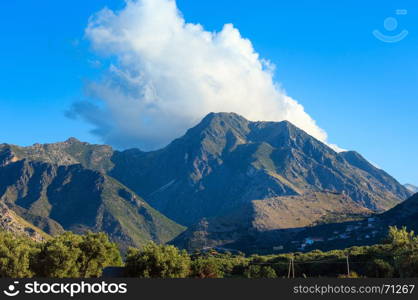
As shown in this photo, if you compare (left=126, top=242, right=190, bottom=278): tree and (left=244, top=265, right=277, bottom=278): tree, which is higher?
(left=126, top=242, right=190, bottom=278): tree

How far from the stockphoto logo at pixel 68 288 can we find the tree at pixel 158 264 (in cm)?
5490

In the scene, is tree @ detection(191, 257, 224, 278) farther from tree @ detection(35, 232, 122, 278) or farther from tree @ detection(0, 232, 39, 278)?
tree @ detection(0, 232, 39, 278)

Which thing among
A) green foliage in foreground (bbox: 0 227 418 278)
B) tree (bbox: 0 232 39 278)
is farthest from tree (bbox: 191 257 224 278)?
tree (bbox: 0 232 39 278)

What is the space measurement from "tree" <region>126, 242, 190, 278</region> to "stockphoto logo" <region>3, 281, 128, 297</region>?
54899 mm

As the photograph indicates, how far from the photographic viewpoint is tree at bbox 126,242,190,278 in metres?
94.5

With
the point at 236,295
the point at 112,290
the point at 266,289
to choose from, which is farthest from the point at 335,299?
the point at 112,290

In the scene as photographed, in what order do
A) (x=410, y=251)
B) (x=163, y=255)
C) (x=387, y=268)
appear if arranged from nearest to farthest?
(x=410, y=251) → (x=163, y=255) → (x=387, y=268)

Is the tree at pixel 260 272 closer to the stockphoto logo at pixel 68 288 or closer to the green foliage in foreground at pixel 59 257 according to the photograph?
the green foliage in foreground at pixel 59 257

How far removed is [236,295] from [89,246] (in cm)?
7174

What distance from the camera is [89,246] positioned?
342ft

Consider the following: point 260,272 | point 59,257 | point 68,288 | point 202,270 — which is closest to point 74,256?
point 59,257

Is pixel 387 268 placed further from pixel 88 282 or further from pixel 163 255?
pixel 88 282

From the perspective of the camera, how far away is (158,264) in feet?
310

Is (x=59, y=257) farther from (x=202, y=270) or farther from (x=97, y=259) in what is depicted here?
(x=202, y=270)
